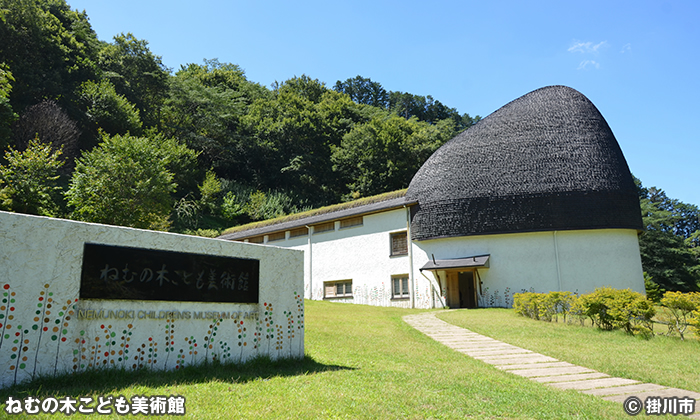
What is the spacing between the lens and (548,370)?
7758 millimetres

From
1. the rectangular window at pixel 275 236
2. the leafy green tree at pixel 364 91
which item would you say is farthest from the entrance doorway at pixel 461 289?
the leafy green tree at pixel 364 91

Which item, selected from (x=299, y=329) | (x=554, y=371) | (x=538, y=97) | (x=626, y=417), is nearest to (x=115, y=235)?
(x=299, y=329)

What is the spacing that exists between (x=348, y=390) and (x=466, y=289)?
1790 centimetres

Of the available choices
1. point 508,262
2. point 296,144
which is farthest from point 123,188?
point 296,144

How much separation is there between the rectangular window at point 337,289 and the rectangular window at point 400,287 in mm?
Answer: 2795

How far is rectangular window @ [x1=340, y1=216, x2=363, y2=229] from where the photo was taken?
80.3 ft

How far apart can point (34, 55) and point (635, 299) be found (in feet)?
124

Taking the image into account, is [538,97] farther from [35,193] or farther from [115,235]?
[35,193]

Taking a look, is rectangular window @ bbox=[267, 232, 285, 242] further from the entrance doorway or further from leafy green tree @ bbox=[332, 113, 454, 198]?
leafy green tree @ bbox=[332, 113, 454, 198]

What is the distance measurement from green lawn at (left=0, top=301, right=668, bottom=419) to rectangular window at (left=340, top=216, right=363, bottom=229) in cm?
1645

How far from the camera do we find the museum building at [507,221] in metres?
19.7

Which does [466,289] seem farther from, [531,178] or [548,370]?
[548,370]

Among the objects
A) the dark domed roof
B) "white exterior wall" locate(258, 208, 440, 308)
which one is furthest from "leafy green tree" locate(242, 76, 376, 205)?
the dark domed roof

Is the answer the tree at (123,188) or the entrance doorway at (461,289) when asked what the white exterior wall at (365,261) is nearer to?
the entrance doorway at (461,289)
